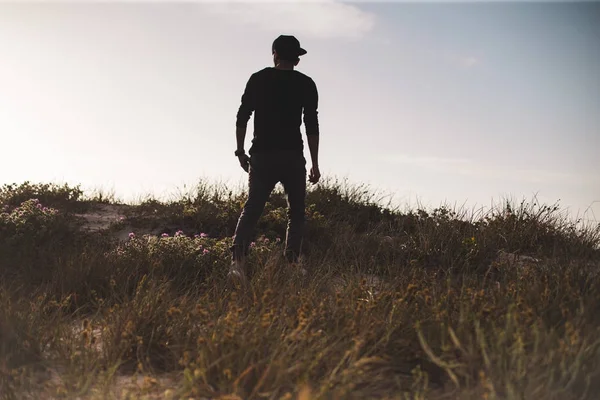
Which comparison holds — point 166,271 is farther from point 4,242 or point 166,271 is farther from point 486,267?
point 486,267

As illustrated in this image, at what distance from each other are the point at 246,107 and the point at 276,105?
1.15 feet

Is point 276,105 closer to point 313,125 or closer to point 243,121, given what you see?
point 243,121

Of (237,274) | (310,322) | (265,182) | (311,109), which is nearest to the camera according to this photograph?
(310,322)

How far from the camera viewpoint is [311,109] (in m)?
6.03

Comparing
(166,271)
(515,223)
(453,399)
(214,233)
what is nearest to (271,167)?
(166,271)

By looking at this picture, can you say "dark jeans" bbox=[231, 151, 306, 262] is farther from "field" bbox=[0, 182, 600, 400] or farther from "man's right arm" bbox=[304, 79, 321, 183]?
"field" bbox=[0, 182, 600, 400]

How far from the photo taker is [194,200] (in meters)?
9.57

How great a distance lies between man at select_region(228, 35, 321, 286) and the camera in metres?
5.78

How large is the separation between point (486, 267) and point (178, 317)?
4.09m

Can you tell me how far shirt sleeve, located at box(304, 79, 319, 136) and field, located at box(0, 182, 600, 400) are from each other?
1.48m

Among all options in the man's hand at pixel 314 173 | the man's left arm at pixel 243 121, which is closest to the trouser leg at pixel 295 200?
the man's hand at pixel 314 173

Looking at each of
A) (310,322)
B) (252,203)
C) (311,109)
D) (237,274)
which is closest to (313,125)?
(311,109)

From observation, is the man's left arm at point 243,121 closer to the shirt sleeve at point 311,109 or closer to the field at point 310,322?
the shirt sleeve at point 311,109

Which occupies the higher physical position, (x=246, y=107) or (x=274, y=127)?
(x=246, y=107)
